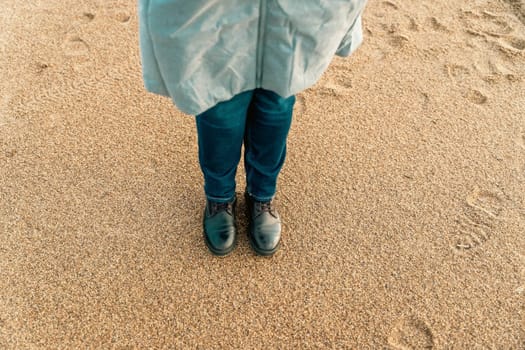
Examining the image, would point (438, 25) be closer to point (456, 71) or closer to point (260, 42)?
point (456, 71)

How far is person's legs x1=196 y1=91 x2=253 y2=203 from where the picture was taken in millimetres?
1033

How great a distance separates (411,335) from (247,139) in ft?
2.24

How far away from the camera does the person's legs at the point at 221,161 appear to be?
1.04 m

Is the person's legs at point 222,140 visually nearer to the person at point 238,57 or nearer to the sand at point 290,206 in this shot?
the person at point 238,57

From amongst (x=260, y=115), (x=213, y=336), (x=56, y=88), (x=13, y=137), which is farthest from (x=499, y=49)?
(x=13, y=137)

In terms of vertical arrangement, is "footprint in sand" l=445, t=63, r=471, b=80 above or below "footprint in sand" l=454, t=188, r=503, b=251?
above

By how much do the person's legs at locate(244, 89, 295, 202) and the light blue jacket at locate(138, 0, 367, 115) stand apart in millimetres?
102

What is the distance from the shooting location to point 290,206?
1482mm

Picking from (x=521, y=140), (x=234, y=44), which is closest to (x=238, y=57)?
(x=234, y=44)

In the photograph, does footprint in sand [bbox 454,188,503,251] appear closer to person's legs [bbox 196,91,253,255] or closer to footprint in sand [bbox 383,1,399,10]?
person's legs [bbox 196,91,253,255]

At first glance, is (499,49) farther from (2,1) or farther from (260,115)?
(2,1)

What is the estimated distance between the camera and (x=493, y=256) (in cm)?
139

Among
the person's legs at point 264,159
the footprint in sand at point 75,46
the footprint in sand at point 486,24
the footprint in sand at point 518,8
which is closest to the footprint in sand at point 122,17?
the footprint in sand at point 75,46

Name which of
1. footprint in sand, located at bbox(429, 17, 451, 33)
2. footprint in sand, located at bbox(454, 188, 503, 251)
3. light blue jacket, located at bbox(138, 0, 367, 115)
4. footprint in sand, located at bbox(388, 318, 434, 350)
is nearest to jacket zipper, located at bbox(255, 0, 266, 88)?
light blue jacket, located at bbox(138, 0, 367, 115)
